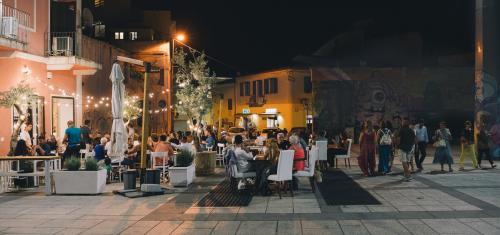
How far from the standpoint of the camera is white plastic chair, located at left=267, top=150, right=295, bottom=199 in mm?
10508

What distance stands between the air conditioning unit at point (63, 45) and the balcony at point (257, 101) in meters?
27.4

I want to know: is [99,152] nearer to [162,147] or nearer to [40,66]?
[162,147]

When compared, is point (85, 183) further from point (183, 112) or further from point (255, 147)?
point (183, 112)

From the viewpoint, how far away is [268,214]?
342 inches

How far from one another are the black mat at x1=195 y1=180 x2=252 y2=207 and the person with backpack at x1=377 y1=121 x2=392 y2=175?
5.15 meters

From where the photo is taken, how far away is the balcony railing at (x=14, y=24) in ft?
51.1

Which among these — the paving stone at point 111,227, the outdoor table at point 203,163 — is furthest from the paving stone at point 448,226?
the outdoor table at point 203,163

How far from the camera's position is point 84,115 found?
22531 millimetres

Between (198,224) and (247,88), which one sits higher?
(247,88)

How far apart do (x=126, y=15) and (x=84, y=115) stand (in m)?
20.4

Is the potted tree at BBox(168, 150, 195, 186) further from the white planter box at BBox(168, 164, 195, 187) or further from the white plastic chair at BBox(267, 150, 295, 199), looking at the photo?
the white plastic chair at BBox(267, 150, 295, 199)

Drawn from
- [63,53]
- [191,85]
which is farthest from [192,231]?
[191,85]

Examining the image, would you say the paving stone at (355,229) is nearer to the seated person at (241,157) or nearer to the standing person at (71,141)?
the seated person at (241,157)

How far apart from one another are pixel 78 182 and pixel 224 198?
11.2 feet
